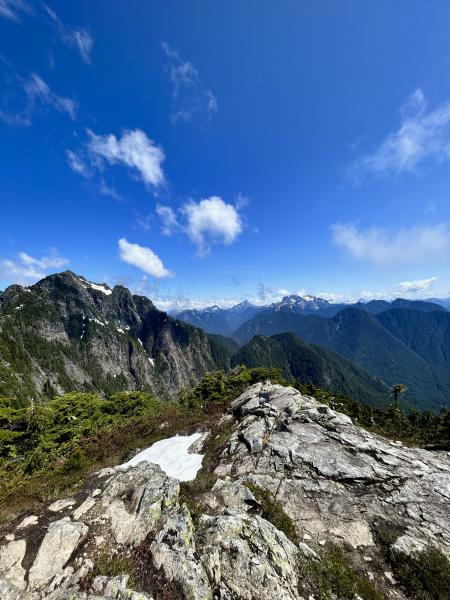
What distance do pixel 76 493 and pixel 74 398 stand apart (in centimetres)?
3295

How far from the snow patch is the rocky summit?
2390 millimetres

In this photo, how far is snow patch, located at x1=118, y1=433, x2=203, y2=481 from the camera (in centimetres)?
2064

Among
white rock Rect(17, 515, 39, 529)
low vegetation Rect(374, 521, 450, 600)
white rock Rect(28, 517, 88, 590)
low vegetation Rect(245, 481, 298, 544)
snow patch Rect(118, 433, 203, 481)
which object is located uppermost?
white rock Rect(17, 515, 39, 529)

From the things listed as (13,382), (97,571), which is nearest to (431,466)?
(97,571)

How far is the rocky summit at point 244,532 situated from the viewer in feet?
29.5

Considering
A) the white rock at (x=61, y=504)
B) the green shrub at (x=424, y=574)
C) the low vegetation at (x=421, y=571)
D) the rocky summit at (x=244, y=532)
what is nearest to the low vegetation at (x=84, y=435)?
the white rock at (x=61, y=504)

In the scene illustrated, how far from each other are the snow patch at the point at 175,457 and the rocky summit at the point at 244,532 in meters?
2.39

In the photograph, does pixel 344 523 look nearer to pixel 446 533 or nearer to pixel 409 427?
pixel 446 533

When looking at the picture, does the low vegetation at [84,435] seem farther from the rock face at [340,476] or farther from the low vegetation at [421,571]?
the low vegetation at [421,571]

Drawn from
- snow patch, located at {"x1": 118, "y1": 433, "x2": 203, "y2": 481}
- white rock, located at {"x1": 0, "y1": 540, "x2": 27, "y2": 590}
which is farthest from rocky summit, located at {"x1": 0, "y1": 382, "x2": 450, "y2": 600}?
snow patch, located at {"x1": 118, "y1": 433, "x2": 203, "y2": 481}

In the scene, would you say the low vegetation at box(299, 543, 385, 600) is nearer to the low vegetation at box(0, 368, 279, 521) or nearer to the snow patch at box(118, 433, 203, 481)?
the snow patch at box(118, 433, 203, 481)

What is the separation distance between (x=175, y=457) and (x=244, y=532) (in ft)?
45.0

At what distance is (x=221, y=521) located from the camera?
11.4m

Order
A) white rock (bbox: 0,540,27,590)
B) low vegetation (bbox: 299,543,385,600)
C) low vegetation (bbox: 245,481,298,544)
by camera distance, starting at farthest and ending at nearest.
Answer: low vegetation (bbox: 245,481,298,544)
low vegetation (bbox: 299,543,385,600)
white rock (bbox: 0,540,27,590)
